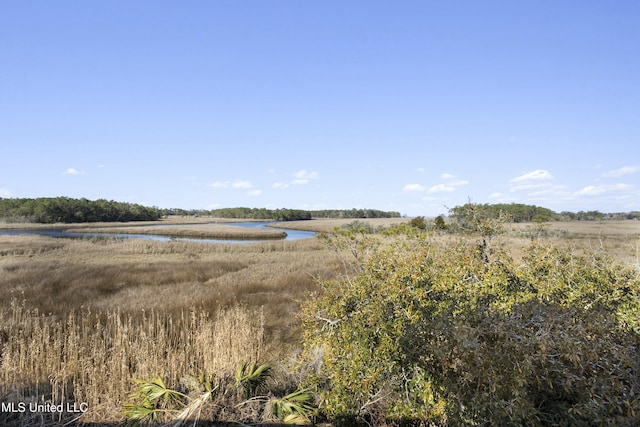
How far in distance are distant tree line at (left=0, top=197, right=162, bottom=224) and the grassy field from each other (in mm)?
89824

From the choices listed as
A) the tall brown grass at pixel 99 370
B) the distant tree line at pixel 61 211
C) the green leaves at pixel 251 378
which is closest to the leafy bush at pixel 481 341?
the green leaves at pixel 251 378

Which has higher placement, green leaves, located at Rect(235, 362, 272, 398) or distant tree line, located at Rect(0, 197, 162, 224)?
distant tree line, located at Rect(0, 197, 162, 224)

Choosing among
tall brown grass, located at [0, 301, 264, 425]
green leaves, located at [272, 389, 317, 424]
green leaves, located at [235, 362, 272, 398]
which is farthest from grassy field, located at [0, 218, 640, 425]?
green leaves, located at [272, 389, 317, 424]

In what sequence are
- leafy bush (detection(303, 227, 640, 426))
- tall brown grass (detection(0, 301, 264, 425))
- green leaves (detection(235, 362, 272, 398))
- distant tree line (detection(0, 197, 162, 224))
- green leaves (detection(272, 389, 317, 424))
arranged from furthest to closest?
distant tree line (detection(0, 197, 162, 224)), green leaves (detection(235, 362, 272, 398)), tall brown grass (detection(0, 301, 264, 425)), green leaves (detection(272, 389, 317, 424)), leafy bush (detection(303, 227, 640, 426))

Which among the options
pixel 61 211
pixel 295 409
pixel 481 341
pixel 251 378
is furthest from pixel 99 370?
pixel 61 211

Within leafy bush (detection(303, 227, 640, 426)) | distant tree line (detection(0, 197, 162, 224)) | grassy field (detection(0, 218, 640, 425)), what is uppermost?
distant tree line (detection(0, 197, 162, 224))

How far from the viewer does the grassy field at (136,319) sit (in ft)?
21.3

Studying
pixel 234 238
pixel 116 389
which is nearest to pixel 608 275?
pixel 116 389

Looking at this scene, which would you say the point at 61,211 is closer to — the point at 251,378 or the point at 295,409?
the point at 251,378

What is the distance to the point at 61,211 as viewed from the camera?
358 ft

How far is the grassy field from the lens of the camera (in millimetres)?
6492

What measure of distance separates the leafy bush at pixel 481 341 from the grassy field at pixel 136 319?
5.41 feet

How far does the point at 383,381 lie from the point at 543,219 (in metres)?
5.54

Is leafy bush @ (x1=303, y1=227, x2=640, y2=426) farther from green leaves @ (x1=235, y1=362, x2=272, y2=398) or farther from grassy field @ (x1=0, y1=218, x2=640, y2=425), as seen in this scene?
grassy field @ (x1=0, y1=218, x2=640, y2=425)
